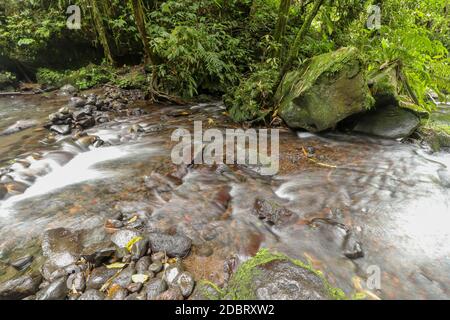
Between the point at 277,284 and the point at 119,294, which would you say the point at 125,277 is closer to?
the point at 119,294

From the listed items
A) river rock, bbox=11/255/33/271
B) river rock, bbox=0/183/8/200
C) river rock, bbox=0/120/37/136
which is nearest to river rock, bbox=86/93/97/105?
river rock, bbox=0/120/37/136

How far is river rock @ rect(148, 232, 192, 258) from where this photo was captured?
248cm

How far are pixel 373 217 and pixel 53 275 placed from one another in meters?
3.17

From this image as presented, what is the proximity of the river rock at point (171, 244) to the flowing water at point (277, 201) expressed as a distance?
0.12 meters

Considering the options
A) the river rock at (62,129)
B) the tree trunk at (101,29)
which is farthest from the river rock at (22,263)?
the tree trunk at (101,29)

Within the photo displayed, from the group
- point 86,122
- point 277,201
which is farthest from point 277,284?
point 86,122

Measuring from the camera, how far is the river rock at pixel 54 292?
205 cm

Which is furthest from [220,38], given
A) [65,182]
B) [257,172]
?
[65,182]

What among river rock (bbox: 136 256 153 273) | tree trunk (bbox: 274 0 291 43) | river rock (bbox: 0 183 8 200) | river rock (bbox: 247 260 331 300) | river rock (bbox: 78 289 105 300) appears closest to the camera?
river rock (bbox: 247 260 331 300)

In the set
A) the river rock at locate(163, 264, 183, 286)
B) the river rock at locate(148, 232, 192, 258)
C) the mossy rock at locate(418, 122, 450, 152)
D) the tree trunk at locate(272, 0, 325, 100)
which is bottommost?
the river rock at locate(163, 264, 183, 286)

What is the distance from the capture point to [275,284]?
1.92 metres

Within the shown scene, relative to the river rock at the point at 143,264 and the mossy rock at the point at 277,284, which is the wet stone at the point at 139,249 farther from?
the mossy rock at the point at 277,284

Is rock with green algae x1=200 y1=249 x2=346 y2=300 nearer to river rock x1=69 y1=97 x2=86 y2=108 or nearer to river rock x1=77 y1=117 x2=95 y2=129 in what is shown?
river rock x1=77 y1=117 x2=95 y2=129

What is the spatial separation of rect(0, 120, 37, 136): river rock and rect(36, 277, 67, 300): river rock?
17.0ft
